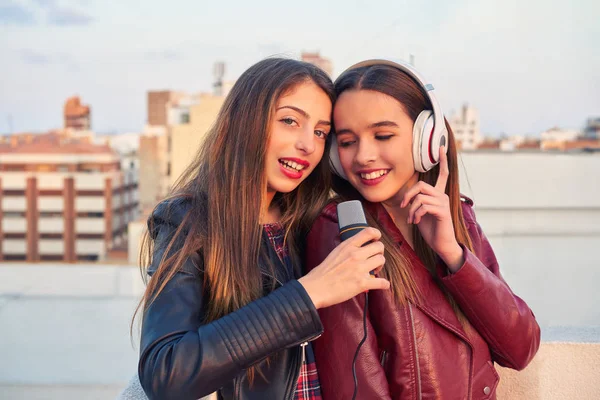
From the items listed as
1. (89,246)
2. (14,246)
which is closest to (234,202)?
(89,246)

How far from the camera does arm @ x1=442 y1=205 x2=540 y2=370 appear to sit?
1.52 m

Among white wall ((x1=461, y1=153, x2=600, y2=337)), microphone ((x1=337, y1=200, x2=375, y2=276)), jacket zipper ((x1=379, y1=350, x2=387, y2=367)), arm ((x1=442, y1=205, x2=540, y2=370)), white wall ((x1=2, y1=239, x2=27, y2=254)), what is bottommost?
white wall ((x1=2, y1=239, x2=27, y2=254))

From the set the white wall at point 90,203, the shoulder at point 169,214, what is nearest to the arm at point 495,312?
the shoulder at point 169,214

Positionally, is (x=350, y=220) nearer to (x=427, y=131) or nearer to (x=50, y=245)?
(x=427, y=131)

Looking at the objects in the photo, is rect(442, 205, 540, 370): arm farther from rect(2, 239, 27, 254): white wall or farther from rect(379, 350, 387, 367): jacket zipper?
rect(2, 239, 27, 254): white wall

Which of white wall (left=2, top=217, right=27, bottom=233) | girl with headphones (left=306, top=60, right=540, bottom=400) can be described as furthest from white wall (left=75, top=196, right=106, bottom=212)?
girl with headphones (left=306, top=60, right=540, bottom=400)

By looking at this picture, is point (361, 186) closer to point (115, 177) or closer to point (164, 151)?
point (164, 151)

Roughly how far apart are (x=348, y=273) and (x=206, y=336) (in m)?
0.33

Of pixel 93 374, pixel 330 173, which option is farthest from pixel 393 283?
pixel 93 374

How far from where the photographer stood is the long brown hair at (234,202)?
4.78 ft

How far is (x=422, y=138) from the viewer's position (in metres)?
1.59

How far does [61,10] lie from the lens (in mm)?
118188

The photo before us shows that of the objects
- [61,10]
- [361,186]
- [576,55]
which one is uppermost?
[61,10]

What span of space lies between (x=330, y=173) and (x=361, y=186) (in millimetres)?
180
